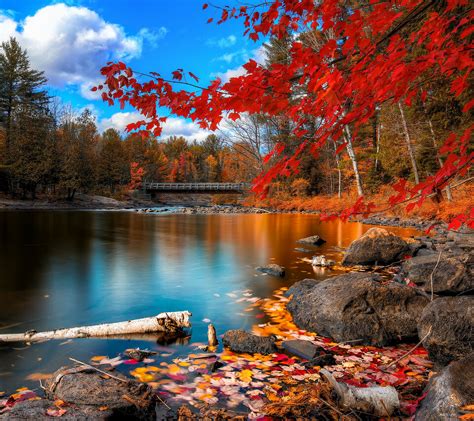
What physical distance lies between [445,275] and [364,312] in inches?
51.4

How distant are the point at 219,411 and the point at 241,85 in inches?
123

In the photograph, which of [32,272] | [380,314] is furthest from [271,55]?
[380,314]

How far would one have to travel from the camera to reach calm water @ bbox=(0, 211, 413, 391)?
491 cm

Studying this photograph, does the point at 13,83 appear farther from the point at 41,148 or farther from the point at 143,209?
the point at 143,209

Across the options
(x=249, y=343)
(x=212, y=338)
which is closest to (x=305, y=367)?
(x=249, y=343)

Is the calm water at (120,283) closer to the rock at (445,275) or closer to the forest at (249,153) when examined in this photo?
the rock at (445,275)

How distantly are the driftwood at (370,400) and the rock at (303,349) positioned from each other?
1189 millimetres

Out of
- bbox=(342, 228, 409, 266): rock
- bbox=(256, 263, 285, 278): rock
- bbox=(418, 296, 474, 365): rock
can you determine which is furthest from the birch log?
bbox=(342, 228, 409, 266): rock

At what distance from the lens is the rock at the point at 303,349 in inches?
177

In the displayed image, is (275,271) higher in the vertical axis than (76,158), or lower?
lower

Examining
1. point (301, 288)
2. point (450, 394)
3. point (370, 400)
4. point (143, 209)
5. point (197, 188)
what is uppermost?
point (197, 188)

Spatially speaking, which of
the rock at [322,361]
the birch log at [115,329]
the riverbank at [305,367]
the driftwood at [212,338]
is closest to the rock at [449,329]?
the riverbank at [305,367]

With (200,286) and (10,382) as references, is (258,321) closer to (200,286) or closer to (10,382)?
(200,286)

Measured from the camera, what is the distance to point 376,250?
1038cm
